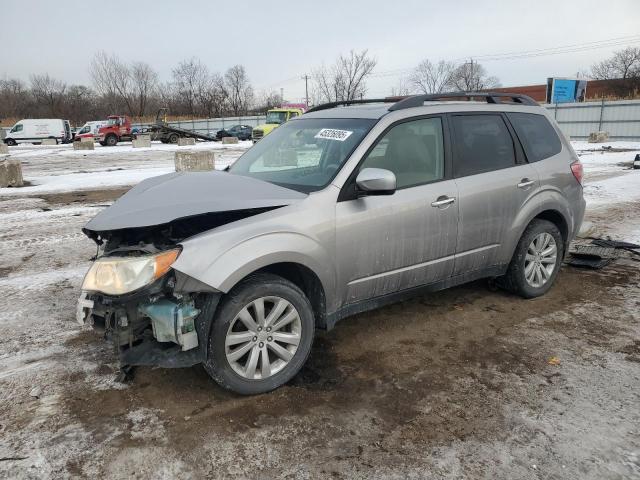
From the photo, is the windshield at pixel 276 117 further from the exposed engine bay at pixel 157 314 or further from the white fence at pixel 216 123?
the exposed engine bay at pixel 157 314

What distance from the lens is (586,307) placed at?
14.9 ft

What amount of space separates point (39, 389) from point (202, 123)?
55552 mm

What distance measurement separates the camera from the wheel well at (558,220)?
4.70 m

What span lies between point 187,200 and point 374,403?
174 cm

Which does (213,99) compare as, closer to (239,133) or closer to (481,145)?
(239,133)

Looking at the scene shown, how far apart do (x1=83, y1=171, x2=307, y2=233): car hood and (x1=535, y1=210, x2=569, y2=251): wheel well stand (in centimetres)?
269

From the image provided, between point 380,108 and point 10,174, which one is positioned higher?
point 380,108

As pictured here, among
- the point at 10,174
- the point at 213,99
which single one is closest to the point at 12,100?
the point at 213,99

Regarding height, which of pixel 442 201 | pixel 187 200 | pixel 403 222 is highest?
pixel 187 200

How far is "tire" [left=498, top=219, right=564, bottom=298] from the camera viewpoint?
452cm

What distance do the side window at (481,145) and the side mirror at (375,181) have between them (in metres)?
0.95

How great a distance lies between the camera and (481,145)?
424cm

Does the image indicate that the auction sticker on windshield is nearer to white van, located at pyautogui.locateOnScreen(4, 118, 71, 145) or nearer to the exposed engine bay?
the exposed engine bay

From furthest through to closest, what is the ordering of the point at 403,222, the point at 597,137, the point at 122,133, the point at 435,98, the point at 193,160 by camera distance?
1. the point at 122,133
2. the point at 597,137
3. the point at 193,160
4. the point at 435,98
5. the point at 403,222
